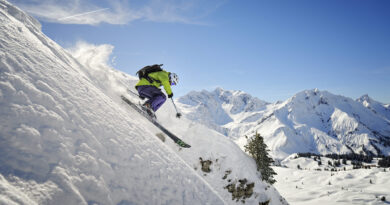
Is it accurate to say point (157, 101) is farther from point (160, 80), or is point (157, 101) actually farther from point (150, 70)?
point (150, 70)

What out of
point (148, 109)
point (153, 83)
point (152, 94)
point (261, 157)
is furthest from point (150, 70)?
point (261, 157)

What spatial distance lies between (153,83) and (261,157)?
12.1 m

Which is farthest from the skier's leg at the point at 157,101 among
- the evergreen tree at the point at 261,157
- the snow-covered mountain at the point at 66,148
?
the evergreen tree at the point at 261,157

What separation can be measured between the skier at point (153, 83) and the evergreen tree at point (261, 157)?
35.2 ft

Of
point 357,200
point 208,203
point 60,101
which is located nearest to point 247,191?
point 208,203

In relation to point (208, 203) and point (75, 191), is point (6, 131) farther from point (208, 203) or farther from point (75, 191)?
point (208, 203)

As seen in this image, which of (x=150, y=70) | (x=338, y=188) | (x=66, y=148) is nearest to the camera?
(x=66, y=148)

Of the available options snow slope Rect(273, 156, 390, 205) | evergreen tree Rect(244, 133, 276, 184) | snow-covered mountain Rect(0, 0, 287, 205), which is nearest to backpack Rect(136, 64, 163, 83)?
snow-covered mountain Rect(0, 0, 287, 205)

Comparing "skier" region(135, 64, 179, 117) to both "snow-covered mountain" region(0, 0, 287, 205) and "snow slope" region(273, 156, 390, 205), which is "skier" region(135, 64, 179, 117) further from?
"snow slope" region(273, 156, 390, 205)

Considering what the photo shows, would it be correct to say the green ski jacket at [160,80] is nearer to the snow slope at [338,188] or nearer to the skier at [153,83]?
the skier at [153,83]

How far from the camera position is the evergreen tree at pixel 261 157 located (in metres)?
16.2

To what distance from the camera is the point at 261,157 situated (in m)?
16.7

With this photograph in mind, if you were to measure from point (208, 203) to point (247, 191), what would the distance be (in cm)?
943

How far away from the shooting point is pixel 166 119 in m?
15.4
